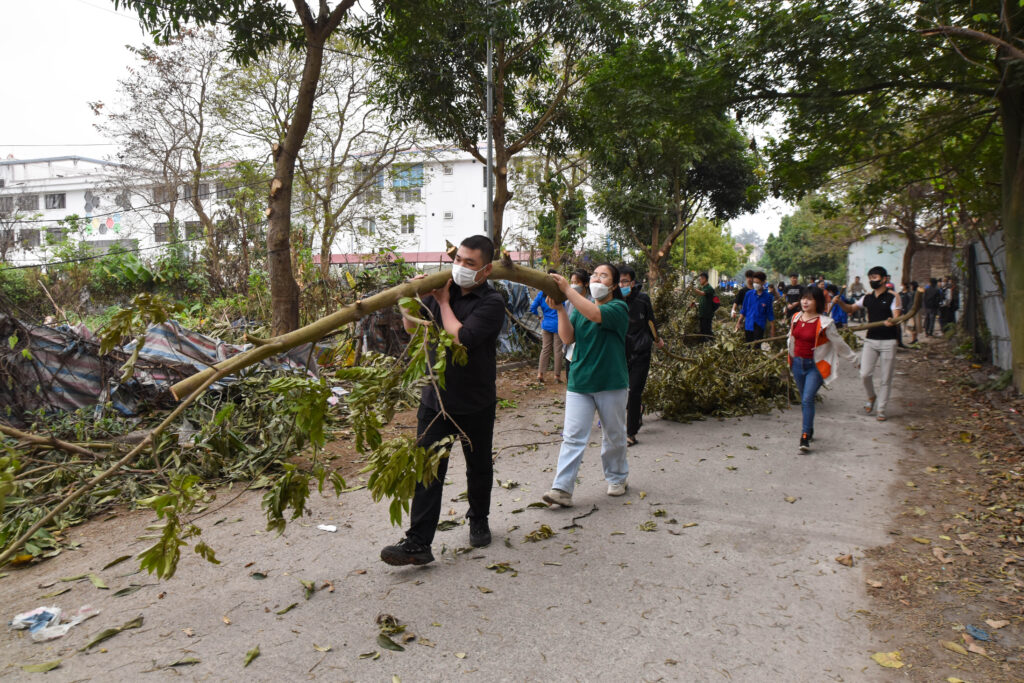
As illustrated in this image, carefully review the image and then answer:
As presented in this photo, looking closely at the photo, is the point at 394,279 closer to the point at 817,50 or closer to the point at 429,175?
the point at 817,50

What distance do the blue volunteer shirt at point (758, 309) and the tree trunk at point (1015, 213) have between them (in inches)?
129

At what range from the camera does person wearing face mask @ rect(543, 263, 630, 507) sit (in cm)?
510

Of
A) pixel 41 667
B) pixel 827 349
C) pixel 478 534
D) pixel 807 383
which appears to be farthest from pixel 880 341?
pixel 41 667

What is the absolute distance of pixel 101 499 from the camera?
215 inches

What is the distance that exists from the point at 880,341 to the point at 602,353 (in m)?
5.34

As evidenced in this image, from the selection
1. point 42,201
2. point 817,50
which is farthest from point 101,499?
point 42,201

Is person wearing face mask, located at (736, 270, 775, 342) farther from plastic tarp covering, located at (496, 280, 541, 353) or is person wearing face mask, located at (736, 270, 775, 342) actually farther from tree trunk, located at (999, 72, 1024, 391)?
plastic tarp covering, located at (496, 280, 541, 353)

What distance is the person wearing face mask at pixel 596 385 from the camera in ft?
16.7

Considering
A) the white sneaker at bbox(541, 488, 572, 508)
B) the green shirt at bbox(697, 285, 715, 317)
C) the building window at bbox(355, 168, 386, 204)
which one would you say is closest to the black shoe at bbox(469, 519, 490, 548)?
the white sneaker at bbox(541, 488, 572, 508)

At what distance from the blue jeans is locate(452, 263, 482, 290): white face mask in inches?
191

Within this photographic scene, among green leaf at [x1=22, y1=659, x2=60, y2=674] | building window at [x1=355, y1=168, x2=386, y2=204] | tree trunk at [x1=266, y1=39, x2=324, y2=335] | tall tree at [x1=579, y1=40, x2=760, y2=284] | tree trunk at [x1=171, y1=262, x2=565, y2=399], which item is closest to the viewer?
tree trunk at [x1=171, y1=262, x2=565, y2=399]

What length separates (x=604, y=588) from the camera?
3820 mm

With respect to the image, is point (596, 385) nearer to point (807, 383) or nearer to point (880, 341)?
point (807, 383)

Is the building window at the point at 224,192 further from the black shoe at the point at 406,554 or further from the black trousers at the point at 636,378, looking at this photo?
the black shoe at the point at 406,554
